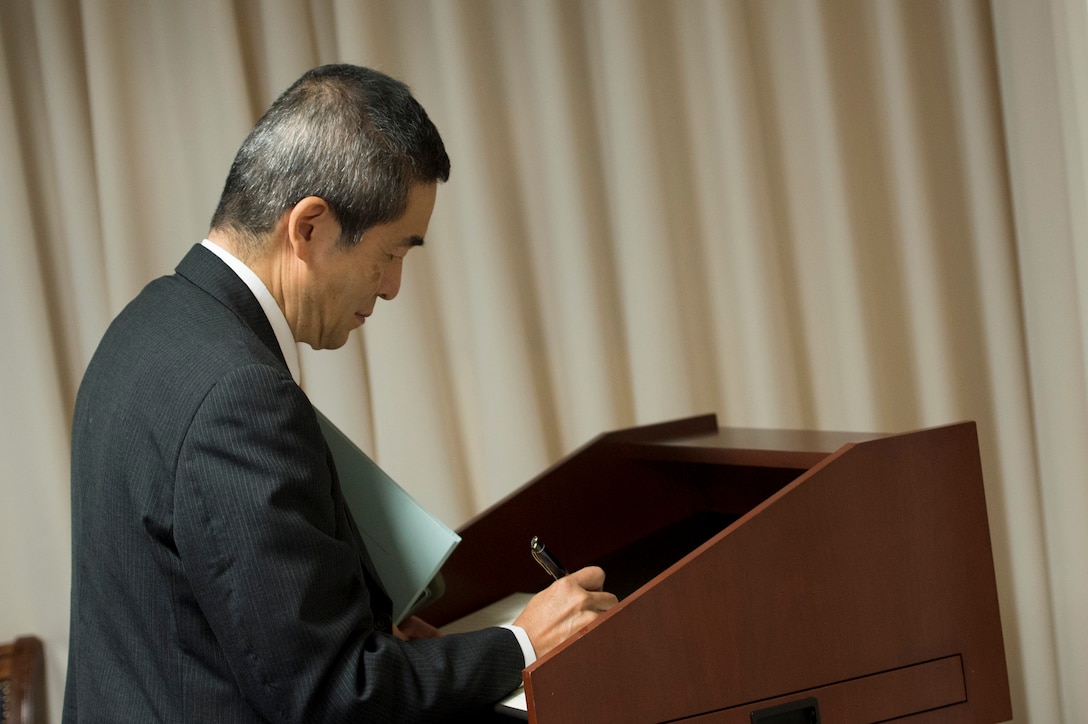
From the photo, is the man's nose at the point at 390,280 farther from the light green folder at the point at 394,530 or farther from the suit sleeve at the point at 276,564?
the suit sleeve at the point at 276,564

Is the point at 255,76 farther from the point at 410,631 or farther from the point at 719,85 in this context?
the point at 410,631

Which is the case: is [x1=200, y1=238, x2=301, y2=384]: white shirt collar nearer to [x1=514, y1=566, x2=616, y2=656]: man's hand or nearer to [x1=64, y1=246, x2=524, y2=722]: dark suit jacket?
[x1=64, y1=246, x2=524, y2=722]: dark suit jacket

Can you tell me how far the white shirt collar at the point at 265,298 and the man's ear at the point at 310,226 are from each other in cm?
6

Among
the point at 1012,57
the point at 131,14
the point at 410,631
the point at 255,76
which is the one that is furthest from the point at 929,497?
the point at 131,14

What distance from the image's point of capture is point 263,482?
3.32ft

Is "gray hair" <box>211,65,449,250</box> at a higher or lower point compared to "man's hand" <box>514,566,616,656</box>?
higher

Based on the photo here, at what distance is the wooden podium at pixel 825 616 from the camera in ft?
3.65

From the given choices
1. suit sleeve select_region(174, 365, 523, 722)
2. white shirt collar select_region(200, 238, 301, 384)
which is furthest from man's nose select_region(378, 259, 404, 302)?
suit sleeve select_region(174, 365, 523, 722)

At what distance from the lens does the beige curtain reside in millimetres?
2311

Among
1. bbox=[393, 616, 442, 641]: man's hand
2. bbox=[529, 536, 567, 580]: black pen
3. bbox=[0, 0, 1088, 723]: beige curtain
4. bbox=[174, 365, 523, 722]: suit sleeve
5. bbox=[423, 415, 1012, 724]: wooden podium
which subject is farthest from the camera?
bbox=[0, 0, 1088, 723]: beige curtain

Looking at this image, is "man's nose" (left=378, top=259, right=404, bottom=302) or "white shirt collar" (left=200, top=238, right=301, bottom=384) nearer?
"white shirt collar" (left=200, top=238, right=301, bottom=384)

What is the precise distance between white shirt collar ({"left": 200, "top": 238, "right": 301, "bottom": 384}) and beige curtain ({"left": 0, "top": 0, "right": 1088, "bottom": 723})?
112 centimetres

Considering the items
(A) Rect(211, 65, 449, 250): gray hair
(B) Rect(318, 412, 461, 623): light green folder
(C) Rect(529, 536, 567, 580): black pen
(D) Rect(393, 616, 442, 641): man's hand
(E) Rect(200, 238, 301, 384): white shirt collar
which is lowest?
(D) Rect(393, 616, 442, 641): man's hand

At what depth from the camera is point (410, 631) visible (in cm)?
149
